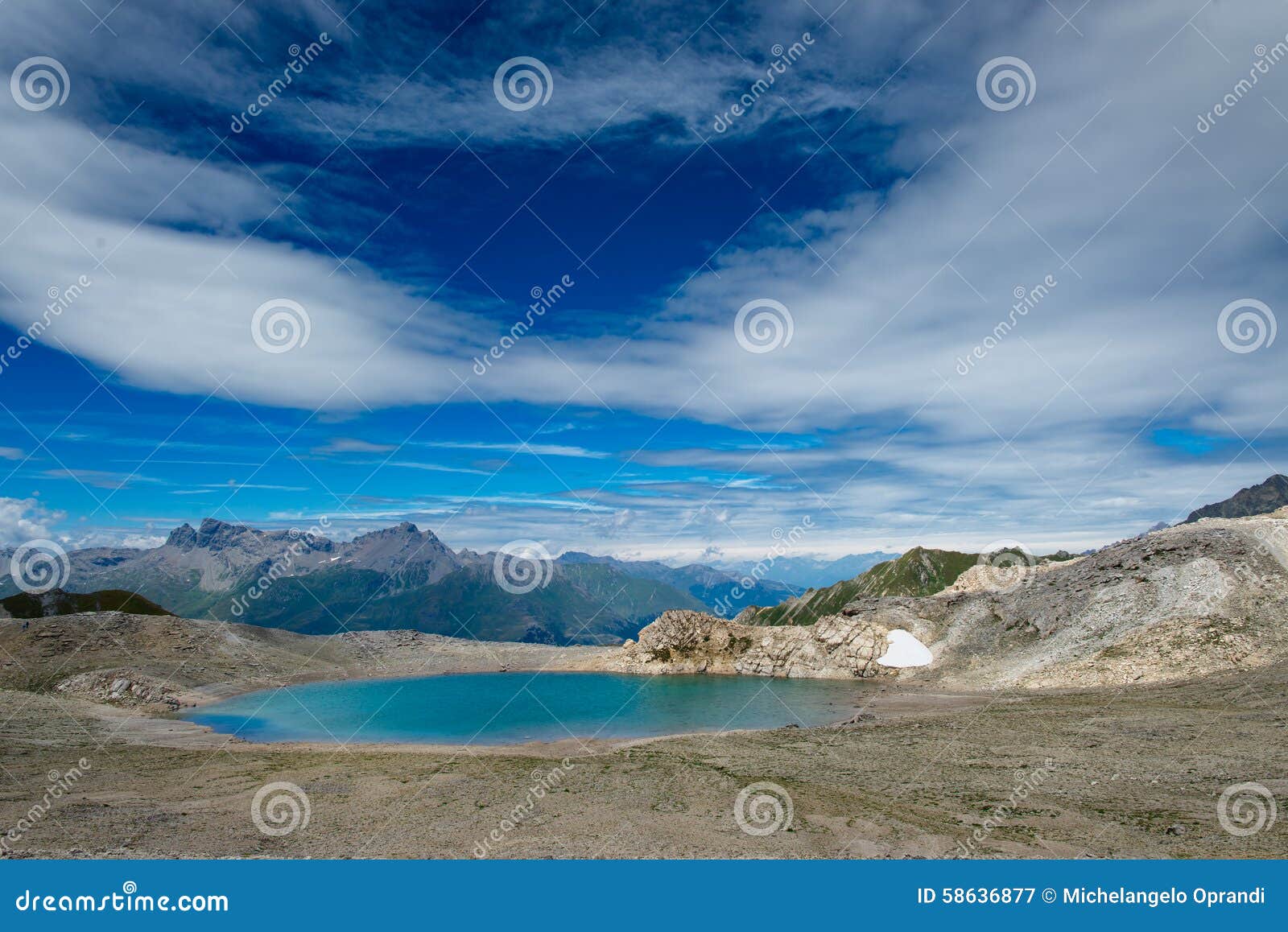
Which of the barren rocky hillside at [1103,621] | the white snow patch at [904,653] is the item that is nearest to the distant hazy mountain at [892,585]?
the barren rocky hillside at [1103,621]

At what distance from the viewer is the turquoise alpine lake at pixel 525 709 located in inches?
1844

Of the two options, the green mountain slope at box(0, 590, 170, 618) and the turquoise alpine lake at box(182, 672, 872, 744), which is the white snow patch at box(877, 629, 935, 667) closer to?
the turquoise alpine lake at box(182, 672, 872, 744)

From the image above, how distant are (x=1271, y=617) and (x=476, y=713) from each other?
213 feet

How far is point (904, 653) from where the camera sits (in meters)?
70.9

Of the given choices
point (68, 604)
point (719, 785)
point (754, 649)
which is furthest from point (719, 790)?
point (68, 604)

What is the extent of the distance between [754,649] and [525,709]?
126 feet

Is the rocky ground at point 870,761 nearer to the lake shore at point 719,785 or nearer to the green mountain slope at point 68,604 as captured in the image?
the lake shore at point 719,785

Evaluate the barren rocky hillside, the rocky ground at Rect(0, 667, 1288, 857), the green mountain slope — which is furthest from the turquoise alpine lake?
the green mountain slope

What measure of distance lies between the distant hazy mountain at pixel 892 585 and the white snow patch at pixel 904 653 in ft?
283

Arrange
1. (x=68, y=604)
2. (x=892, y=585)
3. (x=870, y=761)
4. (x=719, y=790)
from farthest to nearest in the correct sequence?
1. (x=892, y=585)
2. (x=68, y=604)
3. (x=870, y=761)
4. (x=719, y=790)

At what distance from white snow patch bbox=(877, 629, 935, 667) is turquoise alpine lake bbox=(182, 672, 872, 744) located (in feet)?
17.2

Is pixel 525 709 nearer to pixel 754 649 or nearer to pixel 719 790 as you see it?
pixel 754 649

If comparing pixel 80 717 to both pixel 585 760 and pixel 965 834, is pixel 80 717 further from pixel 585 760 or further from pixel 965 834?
pixel 965 834

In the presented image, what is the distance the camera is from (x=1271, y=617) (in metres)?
47.6
